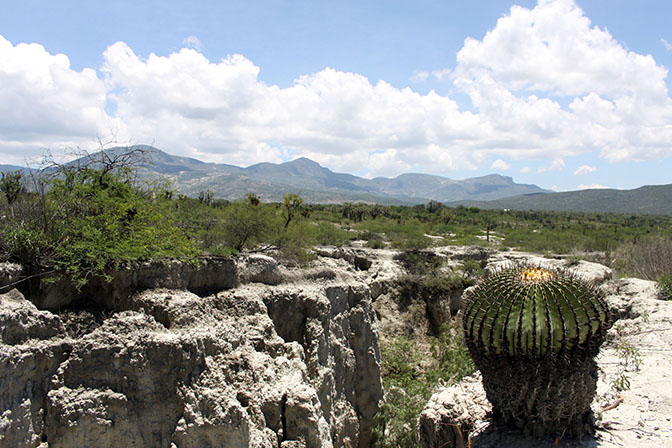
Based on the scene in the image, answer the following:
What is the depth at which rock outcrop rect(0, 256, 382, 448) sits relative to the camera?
450 cm

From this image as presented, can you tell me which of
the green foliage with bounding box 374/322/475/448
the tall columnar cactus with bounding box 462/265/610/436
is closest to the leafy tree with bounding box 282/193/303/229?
the green foliage with bounding box 374/322/475/448

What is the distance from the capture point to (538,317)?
15.8 feet

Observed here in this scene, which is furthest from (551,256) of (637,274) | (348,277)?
(348,277)

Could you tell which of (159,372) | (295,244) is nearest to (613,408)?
(159,372)

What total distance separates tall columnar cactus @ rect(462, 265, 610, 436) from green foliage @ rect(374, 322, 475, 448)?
446cm

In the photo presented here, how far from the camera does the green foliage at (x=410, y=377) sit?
9437mm

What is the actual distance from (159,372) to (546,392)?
Result: 14.5 ft

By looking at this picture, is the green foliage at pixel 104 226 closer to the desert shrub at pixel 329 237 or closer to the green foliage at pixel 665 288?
the green foliage at pixel 665 288

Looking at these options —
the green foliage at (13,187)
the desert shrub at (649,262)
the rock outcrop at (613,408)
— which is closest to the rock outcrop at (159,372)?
the rock outcrop at (613,408)

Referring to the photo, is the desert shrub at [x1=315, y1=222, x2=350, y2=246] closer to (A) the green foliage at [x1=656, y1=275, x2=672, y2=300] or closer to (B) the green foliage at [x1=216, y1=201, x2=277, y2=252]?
(B) the green foliage at [x1=216, y1=201, x2=277, y2=252]

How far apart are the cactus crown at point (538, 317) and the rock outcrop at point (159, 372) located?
8.46 feet

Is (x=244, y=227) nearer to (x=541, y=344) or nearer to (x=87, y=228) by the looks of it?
(x=87, y=228)

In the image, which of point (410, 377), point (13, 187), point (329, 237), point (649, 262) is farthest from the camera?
point (329, 237)

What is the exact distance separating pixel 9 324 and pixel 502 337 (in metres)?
5.24
